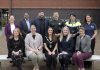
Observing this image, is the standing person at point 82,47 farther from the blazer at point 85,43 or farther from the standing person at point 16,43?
the standing person at point 16,43

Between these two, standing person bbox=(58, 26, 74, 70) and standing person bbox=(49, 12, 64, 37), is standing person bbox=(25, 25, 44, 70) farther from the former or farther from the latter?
standing person bbox=(49, 12, 64, 37)

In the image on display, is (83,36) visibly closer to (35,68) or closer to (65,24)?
(65,24)

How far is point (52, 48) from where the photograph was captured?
8852 millimetres

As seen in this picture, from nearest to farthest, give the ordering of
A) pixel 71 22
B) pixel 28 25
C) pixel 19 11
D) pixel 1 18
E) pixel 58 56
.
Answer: pixel 58 56, pixel 71 22, pixel 28 25, pixel 19 11, pixel 1 18

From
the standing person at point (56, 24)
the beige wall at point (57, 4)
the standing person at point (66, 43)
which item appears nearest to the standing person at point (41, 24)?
the standing person at point (56, 24)

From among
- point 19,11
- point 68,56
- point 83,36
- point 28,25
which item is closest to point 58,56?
point 68,56

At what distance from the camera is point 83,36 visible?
8727 millimetres

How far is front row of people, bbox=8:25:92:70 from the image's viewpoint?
8539mm

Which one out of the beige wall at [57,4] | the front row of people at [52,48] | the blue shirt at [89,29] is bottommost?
the front row of people at [52,48]

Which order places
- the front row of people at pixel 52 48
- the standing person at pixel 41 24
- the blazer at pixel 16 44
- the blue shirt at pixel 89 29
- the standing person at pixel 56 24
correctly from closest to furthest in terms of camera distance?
1. the front row of people at pixel 52 48
2. the blazer at pixel 16 44
3. the blue shirt at pixel 89 29
4. the standing person at pixel 56 24
5. the standing person at pixel 41 24

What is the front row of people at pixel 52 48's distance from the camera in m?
8.54

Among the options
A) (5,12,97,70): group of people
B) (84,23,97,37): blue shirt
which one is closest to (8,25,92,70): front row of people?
(5,12,97,70): group of people

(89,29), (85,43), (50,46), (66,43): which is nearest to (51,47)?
(50,46)

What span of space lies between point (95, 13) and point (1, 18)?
9.20m
